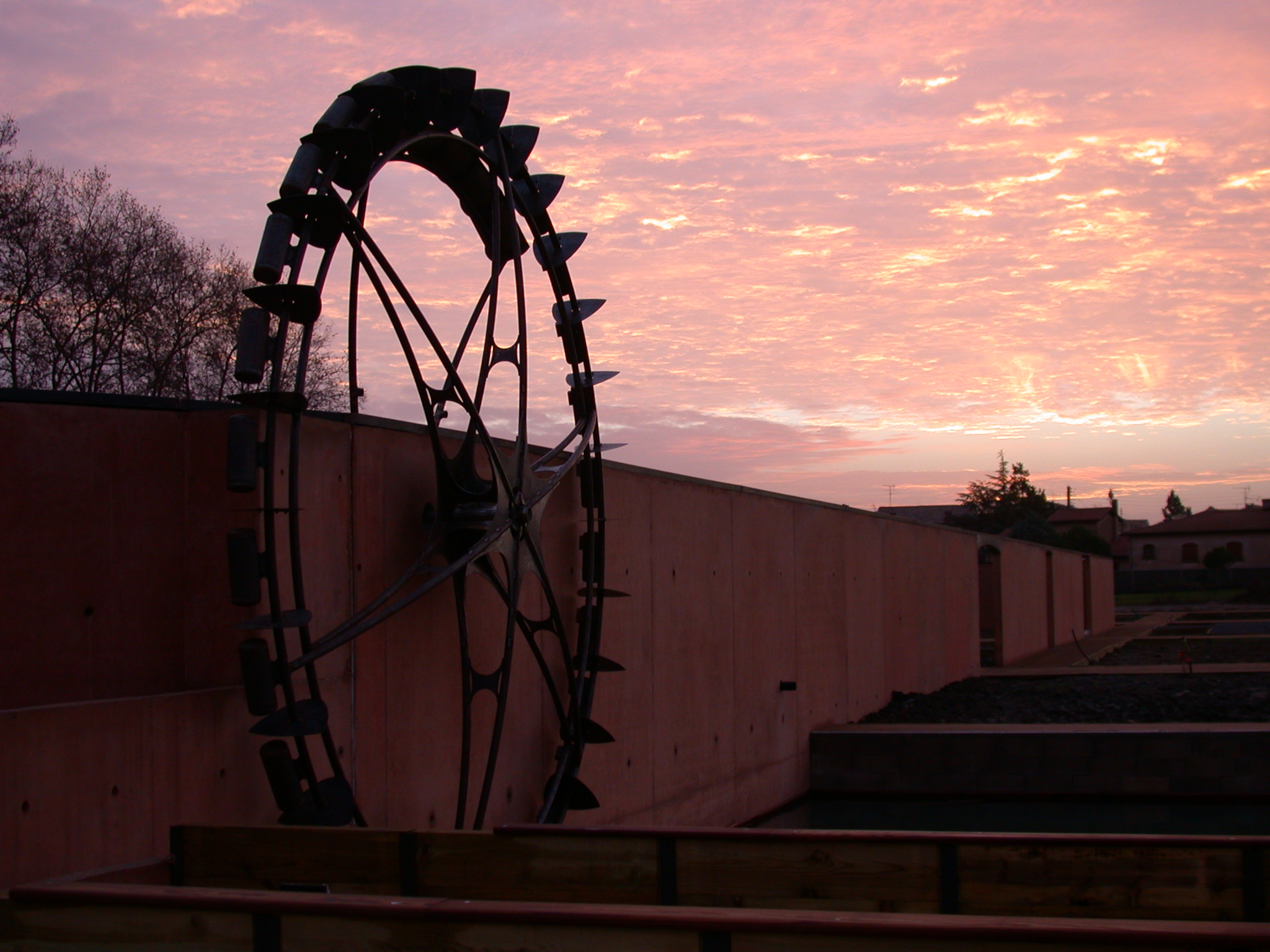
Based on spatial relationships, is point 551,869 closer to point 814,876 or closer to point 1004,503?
point 814,876

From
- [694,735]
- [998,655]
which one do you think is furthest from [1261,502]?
[694,735]

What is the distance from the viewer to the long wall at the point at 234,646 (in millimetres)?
4605

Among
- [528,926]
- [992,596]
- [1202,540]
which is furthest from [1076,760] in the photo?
[1202,540]

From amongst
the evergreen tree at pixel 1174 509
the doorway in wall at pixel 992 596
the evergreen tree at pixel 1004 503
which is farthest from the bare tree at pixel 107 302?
the evergreen tree at pixel 1174 509

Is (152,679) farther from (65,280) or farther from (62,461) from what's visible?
(65,280)

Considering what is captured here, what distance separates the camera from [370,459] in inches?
241

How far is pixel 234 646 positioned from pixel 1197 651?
26324 mm

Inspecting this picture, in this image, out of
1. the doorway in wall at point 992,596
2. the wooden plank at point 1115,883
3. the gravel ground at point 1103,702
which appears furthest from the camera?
the doorway in wall at point 992,596

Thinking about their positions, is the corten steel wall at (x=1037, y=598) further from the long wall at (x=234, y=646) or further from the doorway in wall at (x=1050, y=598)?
the long wall at (x=234, y=646)

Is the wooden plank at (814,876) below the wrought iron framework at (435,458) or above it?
below

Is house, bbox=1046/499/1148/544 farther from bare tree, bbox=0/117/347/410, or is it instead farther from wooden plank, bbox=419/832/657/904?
wooden plank, bbox=419/832/657/904

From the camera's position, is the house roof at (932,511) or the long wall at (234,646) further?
the house roof at (932,511)

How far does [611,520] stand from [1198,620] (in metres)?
41.6

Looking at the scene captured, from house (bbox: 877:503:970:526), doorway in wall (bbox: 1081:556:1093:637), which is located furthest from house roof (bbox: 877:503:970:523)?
doorway in wall (bbox: 1081:556:1093:637)
